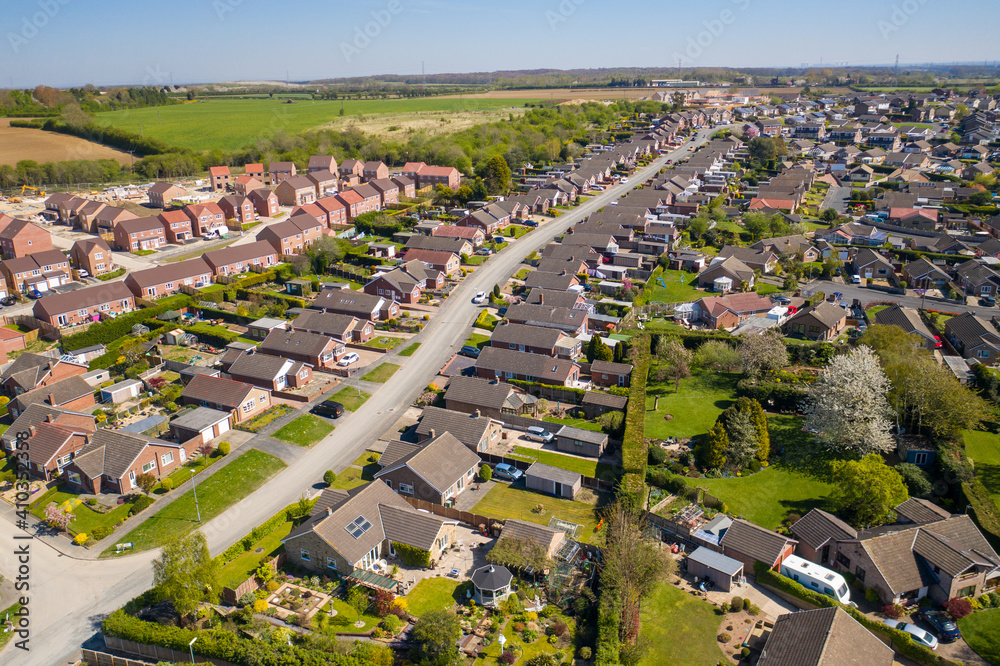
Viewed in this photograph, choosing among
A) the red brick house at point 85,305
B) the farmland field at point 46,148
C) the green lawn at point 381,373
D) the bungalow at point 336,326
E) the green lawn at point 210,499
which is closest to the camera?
the green lawn at point 210,499

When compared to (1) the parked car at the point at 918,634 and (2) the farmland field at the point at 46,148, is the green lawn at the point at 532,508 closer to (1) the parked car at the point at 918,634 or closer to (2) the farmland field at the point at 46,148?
(1) the parked car at the point at 918,634

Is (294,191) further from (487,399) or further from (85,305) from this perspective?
(487,399)

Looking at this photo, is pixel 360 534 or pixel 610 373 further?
pixel 610 373

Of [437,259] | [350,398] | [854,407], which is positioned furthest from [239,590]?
[437,259]

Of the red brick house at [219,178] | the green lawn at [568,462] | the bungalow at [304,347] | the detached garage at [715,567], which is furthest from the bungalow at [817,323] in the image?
the red brick house at [219,178]

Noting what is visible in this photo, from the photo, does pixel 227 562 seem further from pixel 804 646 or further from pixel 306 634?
pixel 804 646

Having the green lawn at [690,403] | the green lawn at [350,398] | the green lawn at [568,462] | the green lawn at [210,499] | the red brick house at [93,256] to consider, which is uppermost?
the red brick house at [93,256]

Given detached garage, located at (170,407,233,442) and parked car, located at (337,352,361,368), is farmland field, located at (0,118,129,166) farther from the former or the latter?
detached garage, located at (170,407,233,442)
